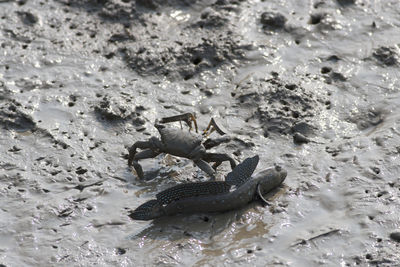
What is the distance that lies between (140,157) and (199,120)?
2.79ft

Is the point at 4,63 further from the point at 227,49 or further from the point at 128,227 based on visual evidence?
the point at 128,227

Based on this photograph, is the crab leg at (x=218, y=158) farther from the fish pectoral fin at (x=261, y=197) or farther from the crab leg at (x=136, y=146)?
the crab leg at (x=136, y=146)

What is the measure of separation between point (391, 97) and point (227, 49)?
1.65m

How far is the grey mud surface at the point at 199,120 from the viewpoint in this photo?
5.16 meters

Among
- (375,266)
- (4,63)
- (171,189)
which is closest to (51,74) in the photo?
(4,63)

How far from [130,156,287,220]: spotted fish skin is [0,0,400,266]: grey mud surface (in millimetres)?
81

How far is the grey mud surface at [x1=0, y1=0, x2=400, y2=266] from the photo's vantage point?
5.16 m

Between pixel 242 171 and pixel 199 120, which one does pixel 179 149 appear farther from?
pixel 199 120

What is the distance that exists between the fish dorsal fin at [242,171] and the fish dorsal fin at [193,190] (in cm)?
6

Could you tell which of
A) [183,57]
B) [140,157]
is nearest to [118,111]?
[140,157]

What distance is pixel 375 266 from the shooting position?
16.0 ft

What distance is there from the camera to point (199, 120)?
644 cm

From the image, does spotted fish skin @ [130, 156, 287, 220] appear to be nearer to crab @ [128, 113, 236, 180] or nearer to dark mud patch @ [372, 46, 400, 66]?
crab @ [128, 113, 236, 180]

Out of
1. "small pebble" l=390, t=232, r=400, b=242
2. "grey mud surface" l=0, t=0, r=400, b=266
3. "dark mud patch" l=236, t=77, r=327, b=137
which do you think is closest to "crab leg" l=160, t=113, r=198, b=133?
"grey mud surface" l=0, t=0, r=400, b=266
